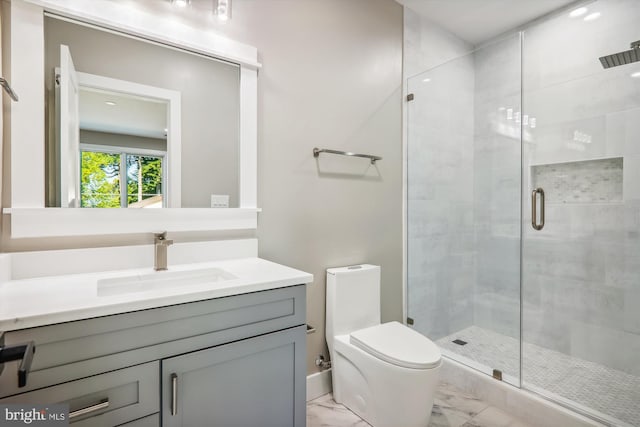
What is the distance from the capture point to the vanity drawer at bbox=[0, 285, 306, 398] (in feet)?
2.67

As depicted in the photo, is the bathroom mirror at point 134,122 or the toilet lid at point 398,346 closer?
the bathroom mirror at point 134,122

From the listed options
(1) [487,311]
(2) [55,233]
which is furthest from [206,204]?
(1) [487,311]

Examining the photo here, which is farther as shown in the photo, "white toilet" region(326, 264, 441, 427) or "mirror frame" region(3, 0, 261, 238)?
"white toilet" region(326, 264, 441, 427)

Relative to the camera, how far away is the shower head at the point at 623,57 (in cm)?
187

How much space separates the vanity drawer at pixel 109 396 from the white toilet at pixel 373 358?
39.8 inches

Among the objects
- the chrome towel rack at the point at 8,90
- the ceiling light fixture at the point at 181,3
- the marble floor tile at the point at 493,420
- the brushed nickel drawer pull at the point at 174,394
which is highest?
the ceiling light fixture at the point at 181,3

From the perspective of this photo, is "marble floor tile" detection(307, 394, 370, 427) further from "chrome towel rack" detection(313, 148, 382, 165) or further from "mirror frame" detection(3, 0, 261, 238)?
"chrome towel rack" detection(313, 148, 382, 165)

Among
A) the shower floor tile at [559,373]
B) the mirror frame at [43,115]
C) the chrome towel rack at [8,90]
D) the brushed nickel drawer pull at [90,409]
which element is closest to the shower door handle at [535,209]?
the shower floor tile at [559,373]

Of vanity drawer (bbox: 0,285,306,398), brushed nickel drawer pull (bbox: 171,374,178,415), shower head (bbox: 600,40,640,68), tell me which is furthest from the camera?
shower head (bbox: 600,40,640,68)

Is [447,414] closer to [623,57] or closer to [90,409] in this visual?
[90,409]

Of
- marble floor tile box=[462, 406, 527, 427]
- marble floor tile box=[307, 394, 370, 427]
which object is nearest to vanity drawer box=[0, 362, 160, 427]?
marble floor tile box=[307, 394, 370, 427]

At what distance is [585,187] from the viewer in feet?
7.37

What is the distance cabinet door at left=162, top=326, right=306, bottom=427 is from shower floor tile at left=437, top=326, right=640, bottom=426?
1409 millimetres

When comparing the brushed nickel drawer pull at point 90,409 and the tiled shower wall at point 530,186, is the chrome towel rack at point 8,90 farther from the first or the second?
the tiled shower wall at point 530,186
